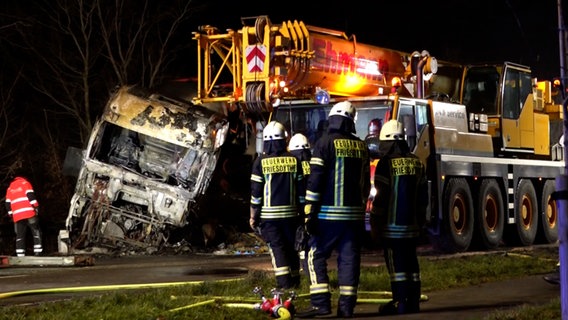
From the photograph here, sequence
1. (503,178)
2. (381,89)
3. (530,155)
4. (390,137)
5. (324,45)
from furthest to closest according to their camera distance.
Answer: (530,155), (503,178), (381,89), (324,45), (390,137)

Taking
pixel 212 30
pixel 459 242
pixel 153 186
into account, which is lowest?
pixel 459 242

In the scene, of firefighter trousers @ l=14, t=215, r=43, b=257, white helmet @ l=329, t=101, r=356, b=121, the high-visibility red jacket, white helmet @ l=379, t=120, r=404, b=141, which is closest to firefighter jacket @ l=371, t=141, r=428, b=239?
white helmet @ l=379, t=120, r=404, b=141

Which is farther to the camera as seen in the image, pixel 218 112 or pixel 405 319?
pixel 218 112

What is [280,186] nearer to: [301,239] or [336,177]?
[301,239]

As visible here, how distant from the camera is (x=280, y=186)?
9.66 m

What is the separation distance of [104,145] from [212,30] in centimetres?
289

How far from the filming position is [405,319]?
7.93 metres

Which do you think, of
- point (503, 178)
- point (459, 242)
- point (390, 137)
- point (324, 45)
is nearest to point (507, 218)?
point (503, 178)

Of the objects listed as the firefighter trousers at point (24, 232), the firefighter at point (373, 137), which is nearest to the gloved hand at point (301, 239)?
the firefighter at point (373, 137)

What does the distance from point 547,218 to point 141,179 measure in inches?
320

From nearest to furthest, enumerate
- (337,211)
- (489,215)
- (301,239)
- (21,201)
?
→ (337,211), (301,239), (21,201), (489,215)

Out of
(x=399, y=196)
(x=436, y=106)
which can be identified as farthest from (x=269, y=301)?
(x=436, y=106)

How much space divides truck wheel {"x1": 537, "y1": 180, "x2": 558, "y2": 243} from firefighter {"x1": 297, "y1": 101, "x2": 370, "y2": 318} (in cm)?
1109

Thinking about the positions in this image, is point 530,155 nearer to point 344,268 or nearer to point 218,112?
point 218,112
